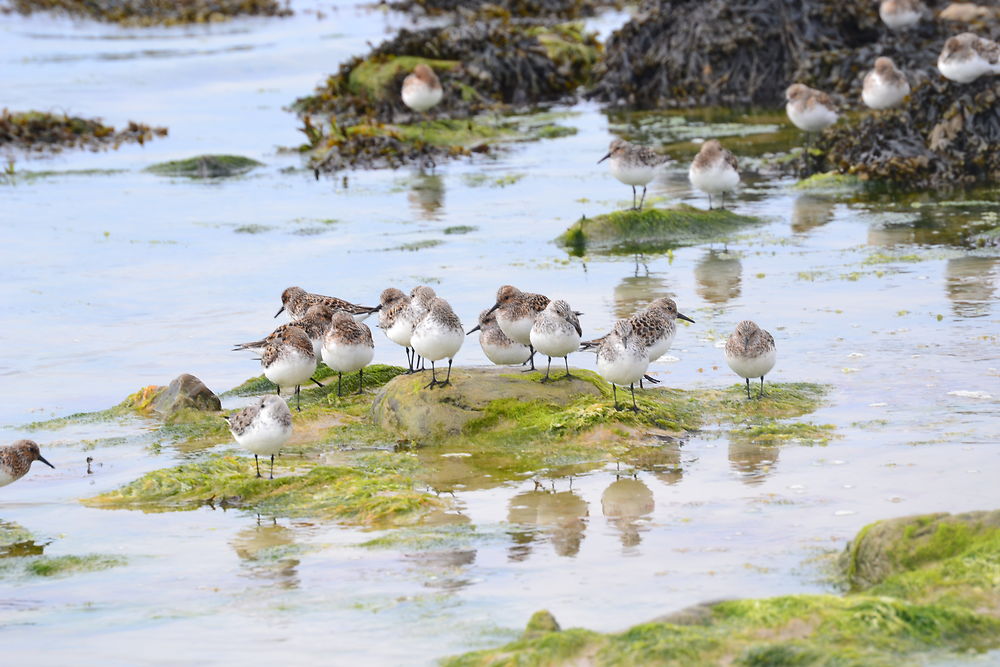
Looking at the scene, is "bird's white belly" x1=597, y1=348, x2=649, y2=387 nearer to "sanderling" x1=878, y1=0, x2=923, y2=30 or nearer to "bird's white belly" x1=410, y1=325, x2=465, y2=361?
"bird's white belly" x1=410, y1=325, x2=465, y2=361

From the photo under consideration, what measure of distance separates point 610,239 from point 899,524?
10035 millimetres

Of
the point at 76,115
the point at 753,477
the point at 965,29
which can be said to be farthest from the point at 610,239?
the point at 76,115

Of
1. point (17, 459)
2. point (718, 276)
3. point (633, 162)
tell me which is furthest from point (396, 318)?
point (633, 162)

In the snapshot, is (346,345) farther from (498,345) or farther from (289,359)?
(498,345)

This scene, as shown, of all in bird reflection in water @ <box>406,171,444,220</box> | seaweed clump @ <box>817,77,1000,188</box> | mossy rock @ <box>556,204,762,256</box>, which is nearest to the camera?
mossy rock @ <box>556,204,762,256</box>

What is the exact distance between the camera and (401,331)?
1042cm

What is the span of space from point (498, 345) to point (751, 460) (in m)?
2.44

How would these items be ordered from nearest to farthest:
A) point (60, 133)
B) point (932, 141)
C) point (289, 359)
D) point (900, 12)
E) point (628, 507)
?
point (628, 507)
point (289, 359)
point (932, 141)
point (900, 12)
point (60, 133)

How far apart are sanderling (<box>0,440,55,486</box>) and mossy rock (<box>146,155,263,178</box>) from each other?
533 inches

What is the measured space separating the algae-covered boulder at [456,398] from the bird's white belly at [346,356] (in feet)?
0.95

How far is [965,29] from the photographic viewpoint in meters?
24.9

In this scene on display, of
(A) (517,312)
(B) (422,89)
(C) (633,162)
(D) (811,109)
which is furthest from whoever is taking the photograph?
(B) (422,89)

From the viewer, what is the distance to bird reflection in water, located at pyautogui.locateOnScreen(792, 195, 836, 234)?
1675 cm

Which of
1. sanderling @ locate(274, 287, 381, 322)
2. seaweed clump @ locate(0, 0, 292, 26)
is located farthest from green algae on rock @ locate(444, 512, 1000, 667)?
seaweed clump @ locate(0, 0, 292, 26)
